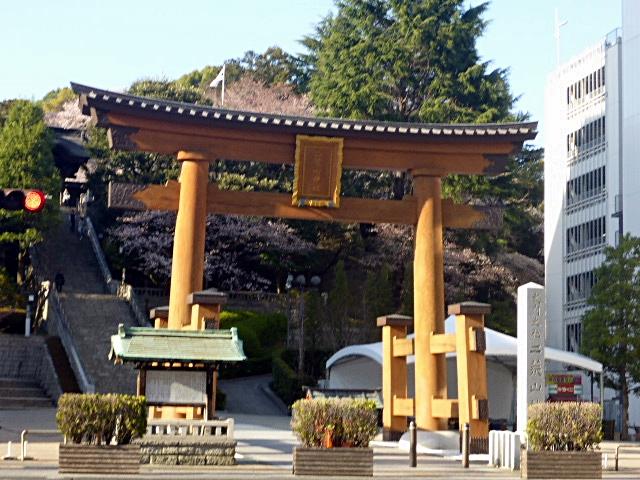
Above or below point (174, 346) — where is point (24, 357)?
above

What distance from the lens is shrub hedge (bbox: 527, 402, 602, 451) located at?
23.6 m

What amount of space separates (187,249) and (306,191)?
155 inches

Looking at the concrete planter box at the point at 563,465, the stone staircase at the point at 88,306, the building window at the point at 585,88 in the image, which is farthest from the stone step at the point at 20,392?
the building window at the point at 585,88

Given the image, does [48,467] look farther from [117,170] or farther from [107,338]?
[117,170]

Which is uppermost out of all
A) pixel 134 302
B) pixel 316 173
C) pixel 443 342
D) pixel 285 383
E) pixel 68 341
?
pixel 316 173

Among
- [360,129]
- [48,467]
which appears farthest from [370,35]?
[48,467]

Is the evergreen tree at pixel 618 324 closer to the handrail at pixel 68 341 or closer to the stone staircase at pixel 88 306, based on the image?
the stone staircase at pixel 88 306

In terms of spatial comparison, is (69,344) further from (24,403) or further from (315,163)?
(315,163)

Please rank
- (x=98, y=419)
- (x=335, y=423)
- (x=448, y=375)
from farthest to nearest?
(x=448, y=375) < (x=335, y=423) < (x=98, y=419)

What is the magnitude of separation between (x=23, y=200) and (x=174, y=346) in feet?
32.0

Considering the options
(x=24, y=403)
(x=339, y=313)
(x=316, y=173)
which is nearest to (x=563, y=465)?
(x=316, y=173)

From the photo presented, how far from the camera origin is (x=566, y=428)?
77.4 feet

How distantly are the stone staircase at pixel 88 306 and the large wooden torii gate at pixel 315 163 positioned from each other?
1618 cm

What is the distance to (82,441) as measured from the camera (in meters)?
23.0
